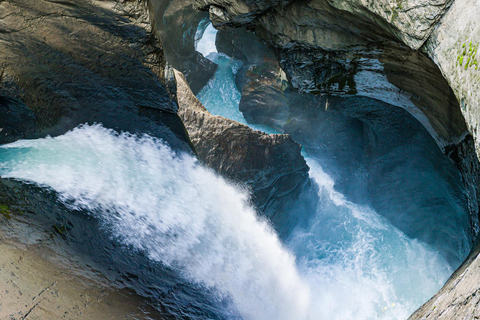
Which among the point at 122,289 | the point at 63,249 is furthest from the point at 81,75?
the point at 122,289

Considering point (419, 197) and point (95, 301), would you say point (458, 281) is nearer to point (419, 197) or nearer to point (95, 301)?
point (95, 301)

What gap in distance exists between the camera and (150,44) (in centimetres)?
500

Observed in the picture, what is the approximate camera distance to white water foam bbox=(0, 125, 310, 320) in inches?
189

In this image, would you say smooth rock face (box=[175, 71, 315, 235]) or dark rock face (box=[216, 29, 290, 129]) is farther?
dark rock face (box=[216, 29, 290, 129])

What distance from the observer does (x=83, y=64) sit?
4.91 meters

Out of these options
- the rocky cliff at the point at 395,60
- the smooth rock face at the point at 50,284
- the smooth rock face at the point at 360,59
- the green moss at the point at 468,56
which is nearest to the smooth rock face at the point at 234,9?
the rocky cliff at the point at 395,60

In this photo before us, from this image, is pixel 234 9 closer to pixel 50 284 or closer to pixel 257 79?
pixel 50 284

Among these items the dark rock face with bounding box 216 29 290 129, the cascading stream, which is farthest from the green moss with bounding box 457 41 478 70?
the dark rock face with bounding box 216 29 290 129

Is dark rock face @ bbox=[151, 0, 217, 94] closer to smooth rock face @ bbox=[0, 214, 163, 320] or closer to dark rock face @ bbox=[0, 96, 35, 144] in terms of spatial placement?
dark rock face @ bbox=[0, 96, 35, 144]

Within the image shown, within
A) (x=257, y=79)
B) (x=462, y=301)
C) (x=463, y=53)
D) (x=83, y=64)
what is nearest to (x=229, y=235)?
(x=83, y=64)

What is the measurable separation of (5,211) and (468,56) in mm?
5570

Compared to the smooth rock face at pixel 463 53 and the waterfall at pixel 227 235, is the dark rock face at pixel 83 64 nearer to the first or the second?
the waterfall at pixel 227 235

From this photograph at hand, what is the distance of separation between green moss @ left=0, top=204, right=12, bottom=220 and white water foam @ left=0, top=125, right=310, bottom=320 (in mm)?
423

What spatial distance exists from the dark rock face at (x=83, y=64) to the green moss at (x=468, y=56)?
3926 millimetres
